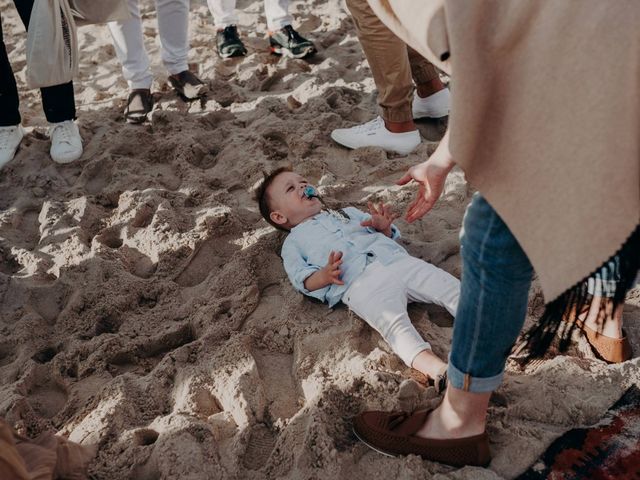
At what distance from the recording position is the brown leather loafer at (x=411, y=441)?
163 centimetres

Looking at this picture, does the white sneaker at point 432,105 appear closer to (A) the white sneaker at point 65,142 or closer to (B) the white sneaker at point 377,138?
(B) the white sneaker at point 377,138

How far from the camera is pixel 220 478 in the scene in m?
1.76

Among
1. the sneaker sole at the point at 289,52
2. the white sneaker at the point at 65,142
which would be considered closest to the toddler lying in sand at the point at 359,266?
the white sneaker at the point at 65,142

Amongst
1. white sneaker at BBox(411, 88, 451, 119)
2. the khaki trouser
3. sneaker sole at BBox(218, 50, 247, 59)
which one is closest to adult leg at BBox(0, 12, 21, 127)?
sneaker sole at BBox(218, 50, 247, 59)

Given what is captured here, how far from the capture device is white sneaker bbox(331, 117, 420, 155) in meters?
3.36

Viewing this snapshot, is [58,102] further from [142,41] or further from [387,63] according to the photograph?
[387,63]

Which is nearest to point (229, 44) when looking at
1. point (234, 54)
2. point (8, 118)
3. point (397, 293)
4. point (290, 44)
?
point (234, 54)

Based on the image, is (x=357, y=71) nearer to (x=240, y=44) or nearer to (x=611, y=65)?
(x=240, y=44)

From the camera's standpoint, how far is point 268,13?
4707 millimetres

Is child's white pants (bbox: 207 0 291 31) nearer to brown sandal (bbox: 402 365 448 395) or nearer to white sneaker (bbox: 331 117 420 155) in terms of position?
white sneaker (bbox: 331 117 420 155)

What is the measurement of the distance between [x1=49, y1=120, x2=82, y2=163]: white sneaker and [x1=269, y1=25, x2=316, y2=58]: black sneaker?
1.62 metres

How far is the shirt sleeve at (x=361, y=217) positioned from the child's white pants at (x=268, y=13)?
2340mm

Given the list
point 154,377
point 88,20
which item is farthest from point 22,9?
point 154,377

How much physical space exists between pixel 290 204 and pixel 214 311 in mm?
606
